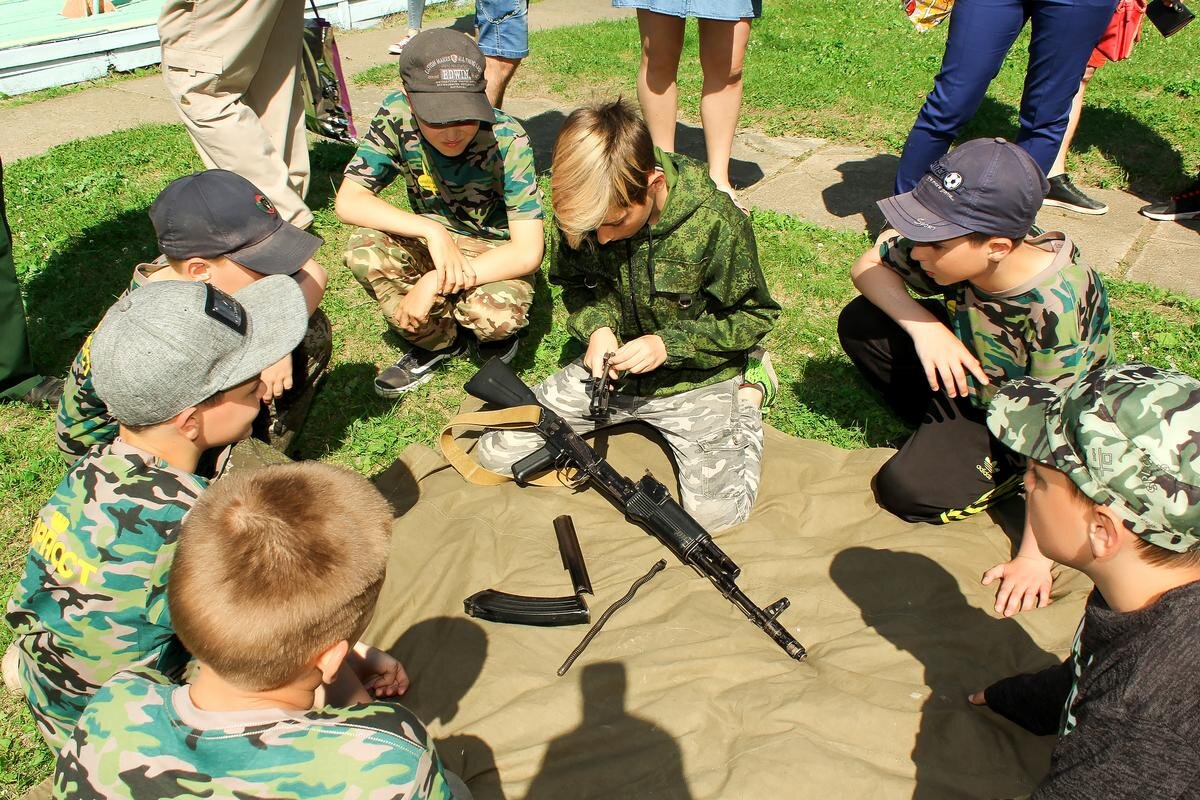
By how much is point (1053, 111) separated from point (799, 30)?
21.0 ft

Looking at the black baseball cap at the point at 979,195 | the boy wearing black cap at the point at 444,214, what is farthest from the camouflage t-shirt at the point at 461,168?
the black baseball cap at the point at 979,195

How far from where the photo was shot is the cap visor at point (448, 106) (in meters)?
4.09

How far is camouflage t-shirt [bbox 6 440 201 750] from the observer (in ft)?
7.77

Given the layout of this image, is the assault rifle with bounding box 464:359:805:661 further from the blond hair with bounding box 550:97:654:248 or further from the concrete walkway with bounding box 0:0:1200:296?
the concrete walkway with bounding box 0:0:1200:296

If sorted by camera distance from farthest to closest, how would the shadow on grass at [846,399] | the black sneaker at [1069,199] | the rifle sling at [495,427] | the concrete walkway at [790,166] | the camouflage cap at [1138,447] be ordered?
the black sneaker at [1069,199]
the concrete walkway at [790,166]
the shadow on grass at [846,399]
the rifle sling at [495,427]
the camouflage cap at [1138,447]

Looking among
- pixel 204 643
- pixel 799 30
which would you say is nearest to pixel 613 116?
pixel 204 643

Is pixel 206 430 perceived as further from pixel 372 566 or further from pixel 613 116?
pixel 613 116

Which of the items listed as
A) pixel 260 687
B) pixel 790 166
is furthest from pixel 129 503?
pixel 790 166

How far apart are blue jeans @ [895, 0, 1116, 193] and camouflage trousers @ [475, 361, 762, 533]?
2442 millimetres

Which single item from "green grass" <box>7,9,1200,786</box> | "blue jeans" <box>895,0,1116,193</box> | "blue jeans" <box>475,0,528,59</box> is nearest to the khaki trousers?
"green grass" <box>7,9,1200,786</box>

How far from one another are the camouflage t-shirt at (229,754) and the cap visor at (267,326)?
1023mm

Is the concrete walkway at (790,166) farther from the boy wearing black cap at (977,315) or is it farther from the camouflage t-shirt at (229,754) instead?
the camouflage t-shirt at (229,754)

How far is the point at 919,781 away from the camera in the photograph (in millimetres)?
2668

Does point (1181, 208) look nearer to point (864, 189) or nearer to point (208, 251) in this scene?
point (864, 189)
